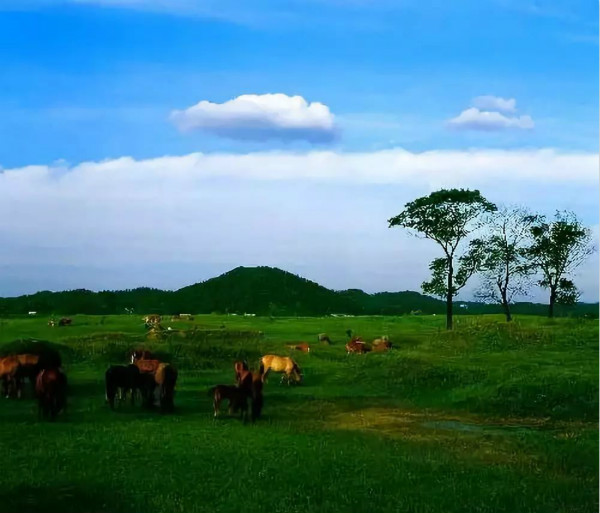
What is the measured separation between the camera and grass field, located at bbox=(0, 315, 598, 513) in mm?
10125

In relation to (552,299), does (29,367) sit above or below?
below

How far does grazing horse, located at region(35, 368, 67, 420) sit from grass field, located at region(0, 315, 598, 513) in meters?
0.36

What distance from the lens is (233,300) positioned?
28.4 metres

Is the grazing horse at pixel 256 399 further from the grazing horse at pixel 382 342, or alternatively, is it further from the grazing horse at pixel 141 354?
the grazing horse at pixel 382 342

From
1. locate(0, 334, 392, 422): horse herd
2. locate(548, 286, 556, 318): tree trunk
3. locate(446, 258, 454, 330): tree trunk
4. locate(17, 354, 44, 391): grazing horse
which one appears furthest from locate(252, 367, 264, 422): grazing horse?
locate(548, 286, 556, 318): tree trunk

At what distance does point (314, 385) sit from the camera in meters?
21.3

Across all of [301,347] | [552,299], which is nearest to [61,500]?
[301,347]

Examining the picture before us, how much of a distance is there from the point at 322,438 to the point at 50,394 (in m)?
5.66

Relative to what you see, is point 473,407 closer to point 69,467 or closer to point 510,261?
point 69,467

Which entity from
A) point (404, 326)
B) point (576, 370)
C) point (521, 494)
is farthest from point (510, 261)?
point (521, 494)

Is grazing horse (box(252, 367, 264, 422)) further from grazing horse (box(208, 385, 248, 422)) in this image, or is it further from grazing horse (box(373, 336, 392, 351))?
grazing horse (box(373, 336, 392, 351))

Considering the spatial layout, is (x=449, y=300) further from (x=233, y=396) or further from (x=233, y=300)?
(x=233, y=396)

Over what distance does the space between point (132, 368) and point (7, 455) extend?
550 cm

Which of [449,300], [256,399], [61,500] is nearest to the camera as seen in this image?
[61,500]
